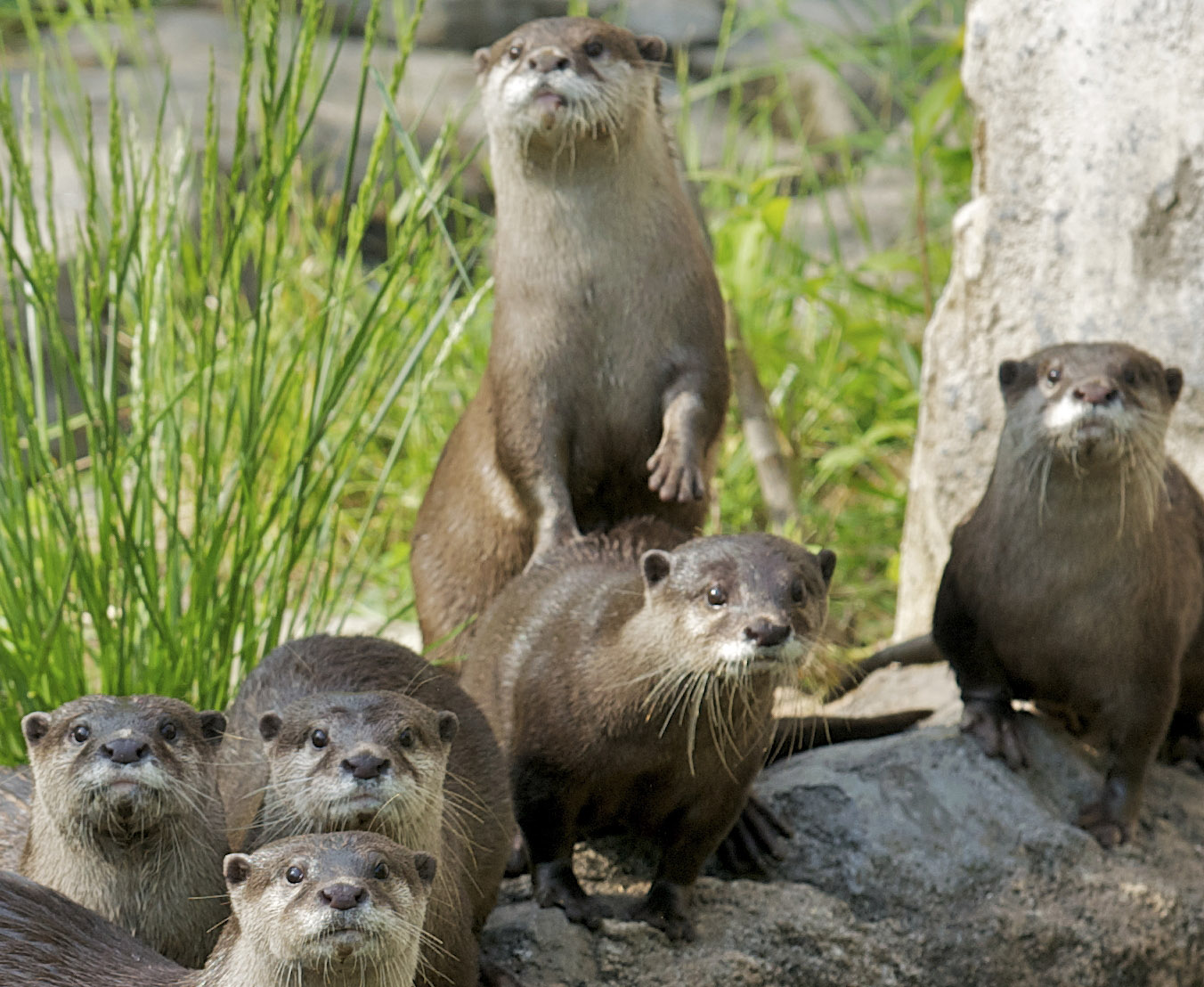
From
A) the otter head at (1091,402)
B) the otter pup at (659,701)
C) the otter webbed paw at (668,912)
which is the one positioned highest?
the otter head at (1091,402)

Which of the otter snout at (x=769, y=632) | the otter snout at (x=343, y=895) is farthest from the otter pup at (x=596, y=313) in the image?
the otter snout at (x=343, y=895)

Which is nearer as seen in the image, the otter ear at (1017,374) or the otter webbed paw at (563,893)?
the otter webbed paw at (563,893)

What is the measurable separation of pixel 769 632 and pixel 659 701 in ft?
0.93

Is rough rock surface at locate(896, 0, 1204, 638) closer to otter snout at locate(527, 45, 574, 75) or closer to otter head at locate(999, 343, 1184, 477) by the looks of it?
otter head at locate(999, 343, 1184, 477)

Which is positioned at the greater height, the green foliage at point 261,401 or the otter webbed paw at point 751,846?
the green foliage at point 261,401

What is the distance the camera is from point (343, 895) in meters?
1.79

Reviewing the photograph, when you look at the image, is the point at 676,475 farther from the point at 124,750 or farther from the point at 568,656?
the point at 124,750

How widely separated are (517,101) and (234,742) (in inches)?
50.3

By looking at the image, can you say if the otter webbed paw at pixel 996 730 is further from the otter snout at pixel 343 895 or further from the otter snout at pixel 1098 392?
the otter snout at pixel 343 895

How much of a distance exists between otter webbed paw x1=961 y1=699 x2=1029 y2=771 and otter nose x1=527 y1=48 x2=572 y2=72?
1.50m

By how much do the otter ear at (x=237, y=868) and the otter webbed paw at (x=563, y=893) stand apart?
90 centimetres

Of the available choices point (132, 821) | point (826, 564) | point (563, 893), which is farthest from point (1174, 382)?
point (132, 821)

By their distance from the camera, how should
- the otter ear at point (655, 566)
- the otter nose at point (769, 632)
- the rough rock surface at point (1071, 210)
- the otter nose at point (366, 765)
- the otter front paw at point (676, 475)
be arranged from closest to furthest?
the otter nose at point (366, 765) → the otter nose at point (769, 632) → the otter ear at point (655, 566) → the otter front paw at point (676, 475) → the rough rock surface at point (1071, 210)

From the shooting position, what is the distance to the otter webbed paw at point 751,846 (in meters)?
2.95
